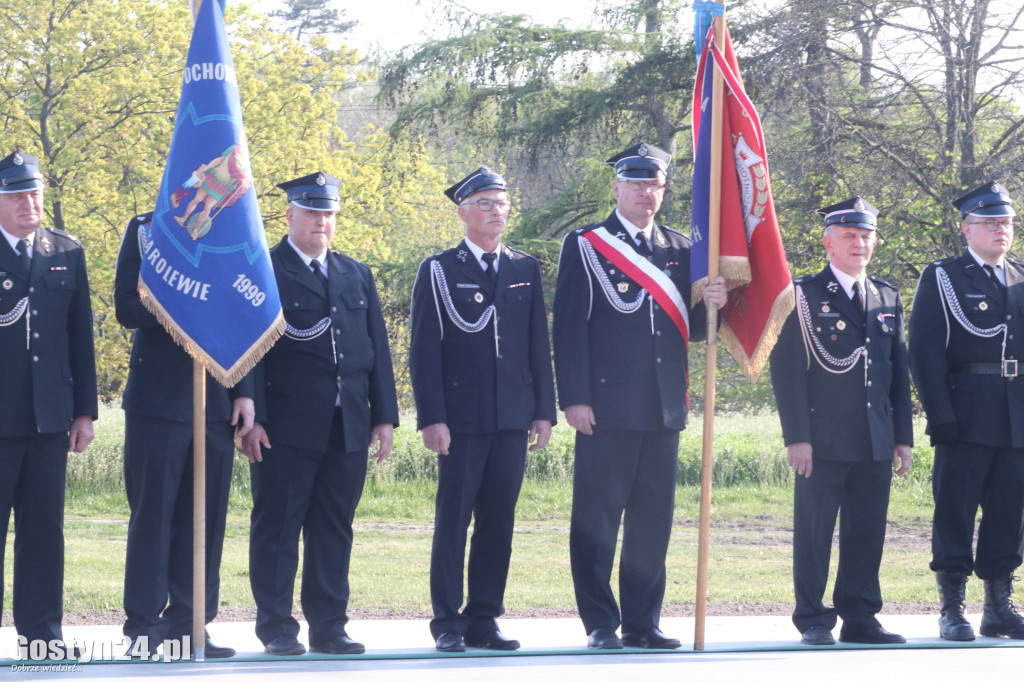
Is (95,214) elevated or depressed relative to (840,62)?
depressed

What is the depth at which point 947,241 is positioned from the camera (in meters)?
11.4

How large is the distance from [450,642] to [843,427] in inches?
84.5

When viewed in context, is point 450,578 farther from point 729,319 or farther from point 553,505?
point 553,505

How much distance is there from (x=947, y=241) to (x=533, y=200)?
61.2ft

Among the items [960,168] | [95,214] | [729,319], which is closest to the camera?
[729,319]

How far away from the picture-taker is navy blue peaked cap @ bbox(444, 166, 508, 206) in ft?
19.5

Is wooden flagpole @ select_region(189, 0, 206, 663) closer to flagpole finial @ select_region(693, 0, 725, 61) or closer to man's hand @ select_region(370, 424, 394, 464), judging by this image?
man's hand @ select_region(370, 424, 394, 464)

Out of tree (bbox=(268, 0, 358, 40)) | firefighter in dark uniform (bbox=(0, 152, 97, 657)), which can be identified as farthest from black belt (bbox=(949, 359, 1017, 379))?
tree (bbox=(268, 0, 358, 40))

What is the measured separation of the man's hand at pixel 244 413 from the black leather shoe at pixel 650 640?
2.03 metres

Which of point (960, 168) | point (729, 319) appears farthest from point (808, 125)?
point (729, 319)

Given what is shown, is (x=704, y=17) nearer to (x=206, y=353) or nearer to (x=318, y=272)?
(x=318, y=272)

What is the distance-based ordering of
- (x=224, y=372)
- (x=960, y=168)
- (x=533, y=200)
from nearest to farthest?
(x=224, y=372)
(x=960, y=168)
(x=533, y=200)

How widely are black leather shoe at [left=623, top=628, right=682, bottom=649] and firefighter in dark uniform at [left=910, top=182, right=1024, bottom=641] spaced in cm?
147

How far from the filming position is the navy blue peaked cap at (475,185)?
19.5ft
